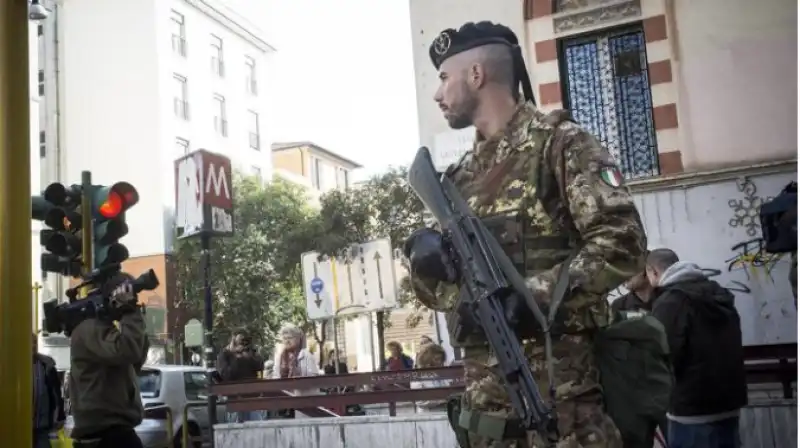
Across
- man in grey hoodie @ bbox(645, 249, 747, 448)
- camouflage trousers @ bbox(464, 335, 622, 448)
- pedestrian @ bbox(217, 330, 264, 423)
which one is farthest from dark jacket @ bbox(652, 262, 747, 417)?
pedestrian @ bbox(217, 330, 264, 423)

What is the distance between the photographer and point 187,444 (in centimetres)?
358

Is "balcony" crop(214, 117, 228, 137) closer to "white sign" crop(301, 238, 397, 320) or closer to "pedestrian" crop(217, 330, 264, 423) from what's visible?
"white sign" crop(301, 238, 397, 320)

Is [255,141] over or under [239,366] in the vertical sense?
over

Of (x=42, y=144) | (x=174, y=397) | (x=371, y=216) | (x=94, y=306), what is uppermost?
(x=42, y=144)

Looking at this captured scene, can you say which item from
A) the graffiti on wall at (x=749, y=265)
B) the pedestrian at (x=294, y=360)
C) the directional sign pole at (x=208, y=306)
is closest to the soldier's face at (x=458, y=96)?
the graffiti on wall at (x=749, y=265)

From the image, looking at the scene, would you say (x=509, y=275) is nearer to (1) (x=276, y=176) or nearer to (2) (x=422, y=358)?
(2) (x=422, y=358)

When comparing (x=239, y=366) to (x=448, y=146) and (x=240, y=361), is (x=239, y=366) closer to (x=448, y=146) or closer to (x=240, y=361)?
(x=240, y=361)

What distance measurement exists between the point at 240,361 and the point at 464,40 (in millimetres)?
2073

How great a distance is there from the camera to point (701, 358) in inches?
91.6

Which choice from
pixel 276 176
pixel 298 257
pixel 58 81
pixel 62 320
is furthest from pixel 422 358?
pixel 58 81

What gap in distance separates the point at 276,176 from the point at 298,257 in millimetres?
337

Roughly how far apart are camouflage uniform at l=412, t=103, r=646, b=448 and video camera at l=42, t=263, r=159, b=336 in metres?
1.40

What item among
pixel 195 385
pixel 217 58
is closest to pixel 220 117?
pixel 217 58

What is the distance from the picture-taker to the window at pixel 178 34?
351 cm
